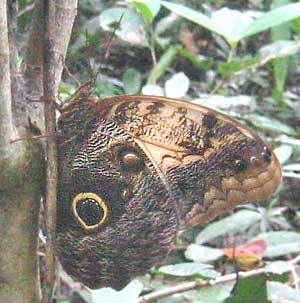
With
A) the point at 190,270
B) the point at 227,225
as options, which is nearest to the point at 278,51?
the point at 227,225

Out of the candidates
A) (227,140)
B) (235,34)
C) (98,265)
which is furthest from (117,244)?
(235,34)

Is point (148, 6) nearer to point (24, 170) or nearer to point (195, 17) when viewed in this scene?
point (195, 17)

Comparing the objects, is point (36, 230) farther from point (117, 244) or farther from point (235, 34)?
point (235, 34)

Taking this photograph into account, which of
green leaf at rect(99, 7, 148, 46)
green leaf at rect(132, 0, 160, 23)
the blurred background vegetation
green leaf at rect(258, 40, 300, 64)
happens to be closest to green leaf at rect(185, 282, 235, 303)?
the blurred background vegetation

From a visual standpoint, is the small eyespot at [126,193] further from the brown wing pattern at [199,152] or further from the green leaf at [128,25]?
the green leaf at [128,25]

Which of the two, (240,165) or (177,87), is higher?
(177,87)

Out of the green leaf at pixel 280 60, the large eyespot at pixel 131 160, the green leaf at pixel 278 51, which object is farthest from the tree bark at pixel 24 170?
the green leaf at pixel 280 60

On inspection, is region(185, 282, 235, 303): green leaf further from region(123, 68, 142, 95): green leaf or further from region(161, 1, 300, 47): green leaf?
region(123, 68, 142, 95): green leaf
